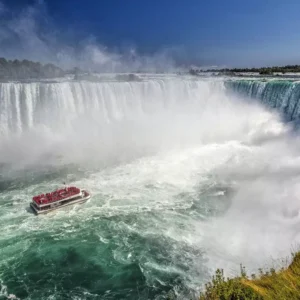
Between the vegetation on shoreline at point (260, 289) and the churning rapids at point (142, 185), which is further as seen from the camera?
the churning rapids at point (142, 185)

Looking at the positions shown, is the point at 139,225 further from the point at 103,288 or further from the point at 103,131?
the point at 103,131

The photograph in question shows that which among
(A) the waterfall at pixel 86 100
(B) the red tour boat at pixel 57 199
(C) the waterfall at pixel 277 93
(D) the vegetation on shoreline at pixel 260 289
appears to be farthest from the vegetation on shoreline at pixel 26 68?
(D) the vegetation on shoreline at pixel 260 289

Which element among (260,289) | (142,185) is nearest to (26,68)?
(142,185)

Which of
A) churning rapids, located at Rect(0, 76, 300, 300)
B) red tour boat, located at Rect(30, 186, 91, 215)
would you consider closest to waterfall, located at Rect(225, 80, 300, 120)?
churning rapids, located at Rect(0, 76, 300, 300)

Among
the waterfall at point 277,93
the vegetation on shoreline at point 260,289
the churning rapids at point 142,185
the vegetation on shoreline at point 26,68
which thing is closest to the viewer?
the vegetation on shoreline at point 260,289

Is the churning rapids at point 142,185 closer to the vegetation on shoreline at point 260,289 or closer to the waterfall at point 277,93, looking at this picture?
the waterfall at point 277,93

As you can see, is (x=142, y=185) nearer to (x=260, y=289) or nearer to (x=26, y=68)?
(x=260, y=289)

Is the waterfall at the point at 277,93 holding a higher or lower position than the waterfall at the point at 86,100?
higher

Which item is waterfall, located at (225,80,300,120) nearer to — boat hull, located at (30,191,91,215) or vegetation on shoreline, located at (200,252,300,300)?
boat hull, located at (30,191,91,215)
